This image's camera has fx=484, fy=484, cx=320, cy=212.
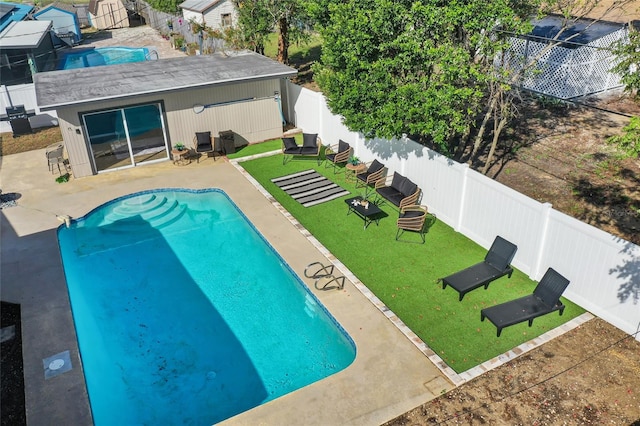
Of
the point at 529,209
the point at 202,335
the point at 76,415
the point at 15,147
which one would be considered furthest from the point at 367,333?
the point at 15,147

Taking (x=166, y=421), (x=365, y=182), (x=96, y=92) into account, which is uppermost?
(x=96, y=92)

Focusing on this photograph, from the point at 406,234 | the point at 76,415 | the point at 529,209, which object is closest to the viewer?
the point at 76,415

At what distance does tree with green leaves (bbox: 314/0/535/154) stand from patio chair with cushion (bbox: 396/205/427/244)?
6.73 feet

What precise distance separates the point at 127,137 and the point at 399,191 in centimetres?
1049

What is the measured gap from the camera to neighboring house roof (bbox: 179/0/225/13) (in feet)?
129

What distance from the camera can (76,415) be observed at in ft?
28.6

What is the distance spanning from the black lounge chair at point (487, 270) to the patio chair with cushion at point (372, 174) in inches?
202

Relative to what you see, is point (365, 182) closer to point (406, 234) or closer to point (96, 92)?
point (406, 234)

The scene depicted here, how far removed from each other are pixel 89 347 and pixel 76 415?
2.34 m

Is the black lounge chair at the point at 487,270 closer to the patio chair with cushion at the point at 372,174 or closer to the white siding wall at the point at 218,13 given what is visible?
the patio chair with cushion at the point at 372,174

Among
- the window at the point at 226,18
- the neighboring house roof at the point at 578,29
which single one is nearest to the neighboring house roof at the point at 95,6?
the window at the point at 226,18

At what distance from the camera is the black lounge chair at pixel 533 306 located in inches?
410

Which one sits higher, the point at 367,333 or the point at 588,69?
the point at 588,69

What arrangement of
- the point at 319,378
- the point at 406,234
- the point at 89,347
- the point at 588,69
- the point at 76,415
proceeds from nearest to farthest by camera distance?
the point at 76,415 → the point at 319,378 → the point at 89,347 → the point at 406,234 → the point at 588,69
